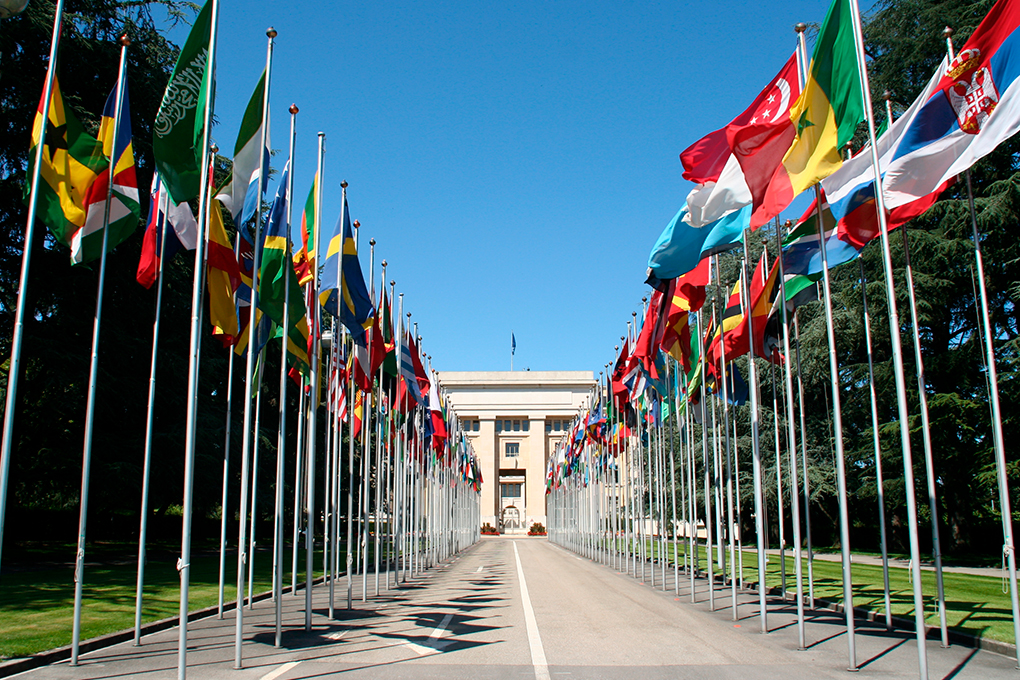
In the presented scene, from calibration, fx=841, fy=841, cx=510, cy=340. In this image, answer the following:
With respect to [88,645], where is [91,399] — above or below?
above

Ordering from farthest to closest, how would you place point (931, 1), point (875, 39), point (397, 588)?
point (875, 39) → point (931, 1) → point (397, 588)

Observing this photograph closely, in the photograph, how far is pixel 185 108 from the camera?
34.9 feet

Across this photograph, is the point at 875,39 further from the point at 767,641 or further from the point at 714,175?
the point at 767,641

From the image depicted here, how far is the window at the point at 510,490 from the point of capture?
113500 mm

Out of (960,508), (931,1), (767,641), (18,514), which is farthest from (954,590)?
(18,514)

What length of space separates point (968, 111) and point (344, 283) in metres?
10.4

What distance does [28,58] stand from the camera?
26516 millimetres

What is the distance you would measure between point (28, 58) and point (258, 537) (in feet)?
113

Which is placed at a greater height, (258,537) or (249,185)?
(249,185)

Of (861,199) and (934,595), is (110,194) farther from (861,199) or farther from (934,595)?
(934,595)

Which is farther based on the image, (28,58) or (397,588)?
(28,58)

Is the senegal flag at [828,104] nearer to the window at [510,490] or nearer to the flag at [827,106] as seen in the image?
the flag at [827,106]

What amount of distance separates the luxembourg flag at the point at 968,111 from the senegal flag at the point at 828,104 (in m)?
0.86

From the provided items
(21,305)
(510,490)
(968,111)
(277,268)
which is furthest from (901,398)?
(510,490)
